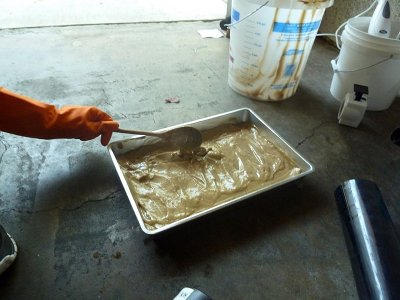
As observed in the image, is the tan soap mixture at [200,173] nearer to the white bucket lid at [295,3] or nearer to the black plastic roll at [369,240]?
the black plastic roll at [369,240]

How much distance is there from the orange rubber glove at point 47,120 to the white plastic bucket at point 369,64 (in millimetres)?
915

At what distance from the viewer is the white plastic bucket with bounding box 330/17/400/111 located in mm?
1054

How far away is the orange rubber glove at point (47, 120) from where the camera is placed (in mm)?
752

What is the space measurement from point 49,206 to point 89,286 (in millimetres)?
269

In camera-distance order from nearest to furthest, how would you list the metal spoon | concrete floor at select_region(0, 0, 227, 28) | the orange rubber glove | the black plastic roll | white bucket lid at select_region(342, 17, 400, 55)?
1. the black plastic roll
2. the orange rubber glove
3. the metal spoon
4. white bucket lid at select_region(342, 17, 400, 55)
5. concrete floor at select_region(0, 0, 227, 28)

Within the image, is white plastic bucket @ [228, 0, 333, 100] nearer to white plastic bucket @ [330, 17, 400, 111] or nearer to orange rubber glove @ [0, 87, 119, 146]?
white plastic bucket @ [330, 17, 400, 111]

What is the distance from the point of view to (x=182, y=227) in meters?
0.77

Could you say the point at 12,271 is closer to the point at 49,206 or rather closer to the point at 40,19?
the point at 49,206

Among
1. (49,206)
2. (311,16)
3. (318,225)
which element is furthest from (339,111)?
(49,206)

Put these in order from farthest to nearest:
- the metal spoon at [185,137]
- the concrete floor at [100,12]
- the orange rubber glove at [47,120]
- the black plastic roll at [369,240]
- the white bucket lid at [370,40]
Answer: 1. the concrete floor at [100,12]
2. the white bucket lid at [370,40]
3. the metal spoon at [185,137]
4. the orange rubber glove at [47,120]
5. the black plastic roll at [369,240]

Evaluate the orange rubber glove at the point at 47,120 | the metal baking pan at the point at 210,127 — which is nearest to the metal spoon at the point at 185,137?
the metal baking pan at the point at 210,127

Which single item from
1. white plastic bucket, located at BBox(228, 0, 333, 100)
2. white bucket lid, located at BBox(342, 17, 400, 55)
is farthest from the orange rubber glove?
white bucket lid, located at BBox(342, 17, 400, 55)

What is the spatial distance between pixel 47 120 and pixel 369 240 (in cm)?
86

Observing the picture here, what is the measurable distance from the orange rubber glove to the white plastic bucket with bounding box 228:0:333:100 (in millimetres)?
585
